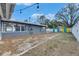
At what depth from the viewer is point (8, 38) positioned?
3082 mm

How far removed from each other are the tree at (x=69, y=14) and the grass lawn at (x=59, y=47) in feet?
0.64

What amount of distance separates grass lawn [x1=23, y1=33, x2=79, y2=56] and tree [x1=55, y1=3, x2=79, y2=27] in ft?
0.64

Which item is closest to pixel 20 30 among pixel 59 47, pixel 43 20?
pixel 43 20

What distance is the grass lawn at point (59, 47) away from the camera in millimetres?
3021

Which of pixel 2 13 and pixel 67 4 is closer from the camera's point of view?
pixel 67 4

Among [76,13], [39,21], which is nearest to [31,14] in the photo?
[39,21]

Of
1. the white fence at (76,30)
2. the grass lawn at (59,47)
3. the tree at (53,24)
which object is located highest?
the tree at (53,24)

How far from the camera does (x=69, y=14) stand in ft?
10.2

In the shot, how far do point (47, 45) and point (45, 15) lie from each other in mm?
433

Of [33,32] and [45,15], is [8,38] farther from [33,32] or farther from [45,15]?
[45,15]

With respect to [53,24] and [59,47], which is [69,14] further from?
[59,47]

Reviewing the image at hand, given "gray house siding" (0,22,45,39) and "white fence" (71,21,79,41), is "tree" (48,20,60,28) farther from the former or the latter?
"white fence" (71,21,79,41)

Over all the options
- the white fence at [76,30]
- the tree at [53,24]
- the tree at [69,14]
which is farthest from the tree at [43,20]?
the white fence at [76,30]

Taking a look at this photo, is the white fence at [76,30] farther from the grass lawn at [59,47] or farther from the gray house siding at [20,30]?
the gray house siding at [20,30]
